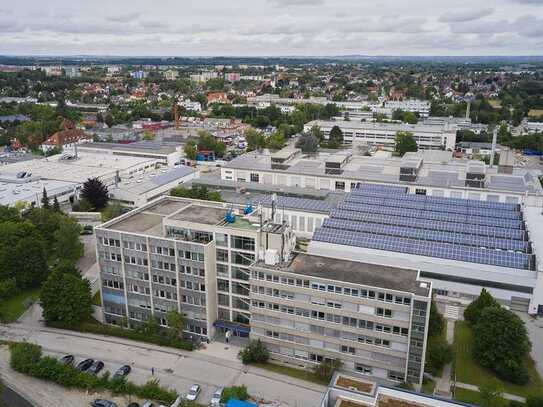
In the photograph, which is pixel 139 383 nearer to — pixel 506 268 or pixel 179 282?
pixel 179 282

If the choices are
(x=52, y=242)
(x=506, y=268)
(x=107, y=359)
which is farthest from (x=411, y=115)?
(x=107, y=359)

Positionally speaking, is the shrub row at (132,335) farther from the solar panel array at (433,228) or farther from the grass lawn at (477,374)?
the grass lawn at (477,374)

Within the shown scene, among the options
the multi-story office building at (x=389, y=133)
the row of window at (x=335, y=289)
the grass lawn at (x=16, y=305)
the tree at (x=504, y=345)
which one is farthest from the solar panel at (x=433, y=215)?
the multi-story office building at (x=389, y=133)

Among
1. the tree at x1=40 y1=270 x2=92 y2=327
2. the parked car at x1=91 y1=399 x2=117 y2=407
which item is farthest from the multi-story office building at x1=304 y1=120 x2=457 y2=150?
the parked car at x1=91 y1=399 x2=117 y2=407

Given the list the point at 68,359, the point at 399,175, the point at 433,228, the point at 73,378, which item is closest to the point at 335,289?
the point at 73,378

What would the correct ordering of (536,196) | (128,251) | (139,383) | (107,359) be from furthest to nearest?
(536,196)
(128,251)
(107,359)
(139,383)

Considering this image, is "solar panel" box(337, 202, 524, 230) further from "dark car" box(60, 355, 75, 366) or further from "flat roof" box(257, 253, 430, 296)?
"dark car" box(60, 355, 75, 366)
